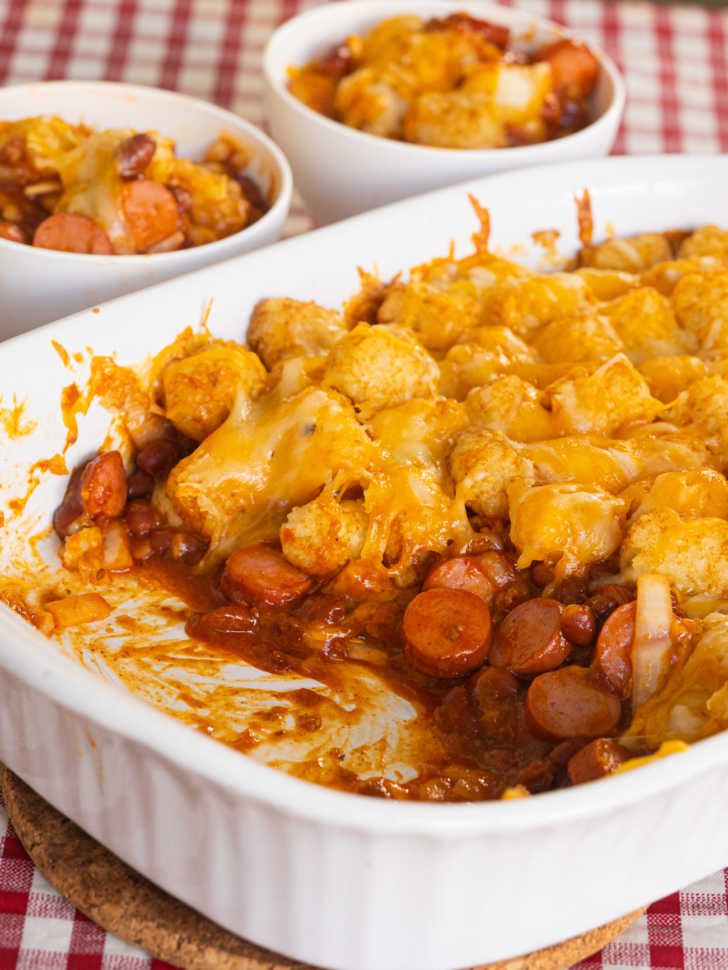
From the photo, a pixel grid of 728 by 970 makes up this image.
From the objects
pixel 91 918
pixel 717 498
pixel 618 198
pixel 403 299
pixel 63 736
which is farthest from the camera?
pixel 618 198

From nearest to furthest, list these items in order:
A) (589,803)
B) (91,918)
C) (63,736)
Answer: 1. (589,803)
2. (63,736)
3. (91,918)

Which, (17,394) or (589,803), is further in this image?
(17,394)

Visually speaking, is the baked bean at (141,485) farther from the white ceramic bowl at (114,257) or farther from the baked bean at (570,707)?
the baked bean at (570,707)

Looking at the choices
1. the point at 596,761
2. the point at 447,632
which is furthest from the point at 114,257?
the point at 596,761

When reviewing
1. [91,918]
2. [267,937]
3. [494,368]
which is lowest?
[91,918]

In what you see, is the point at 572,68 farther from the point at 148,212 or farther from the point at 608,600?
the point at 608,600

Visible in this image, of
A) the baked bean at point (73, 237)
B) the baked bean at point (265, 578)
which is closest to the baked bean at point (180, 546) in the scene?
the baked bean at point (265, 578)

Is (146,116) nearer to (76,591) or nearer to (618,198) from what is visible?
(618,198)

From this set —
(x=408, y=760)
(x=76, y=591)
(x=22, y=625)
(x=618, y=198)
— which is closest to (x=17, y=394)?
(x=76, y=591)

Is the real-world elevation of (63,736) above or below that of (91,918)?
above
